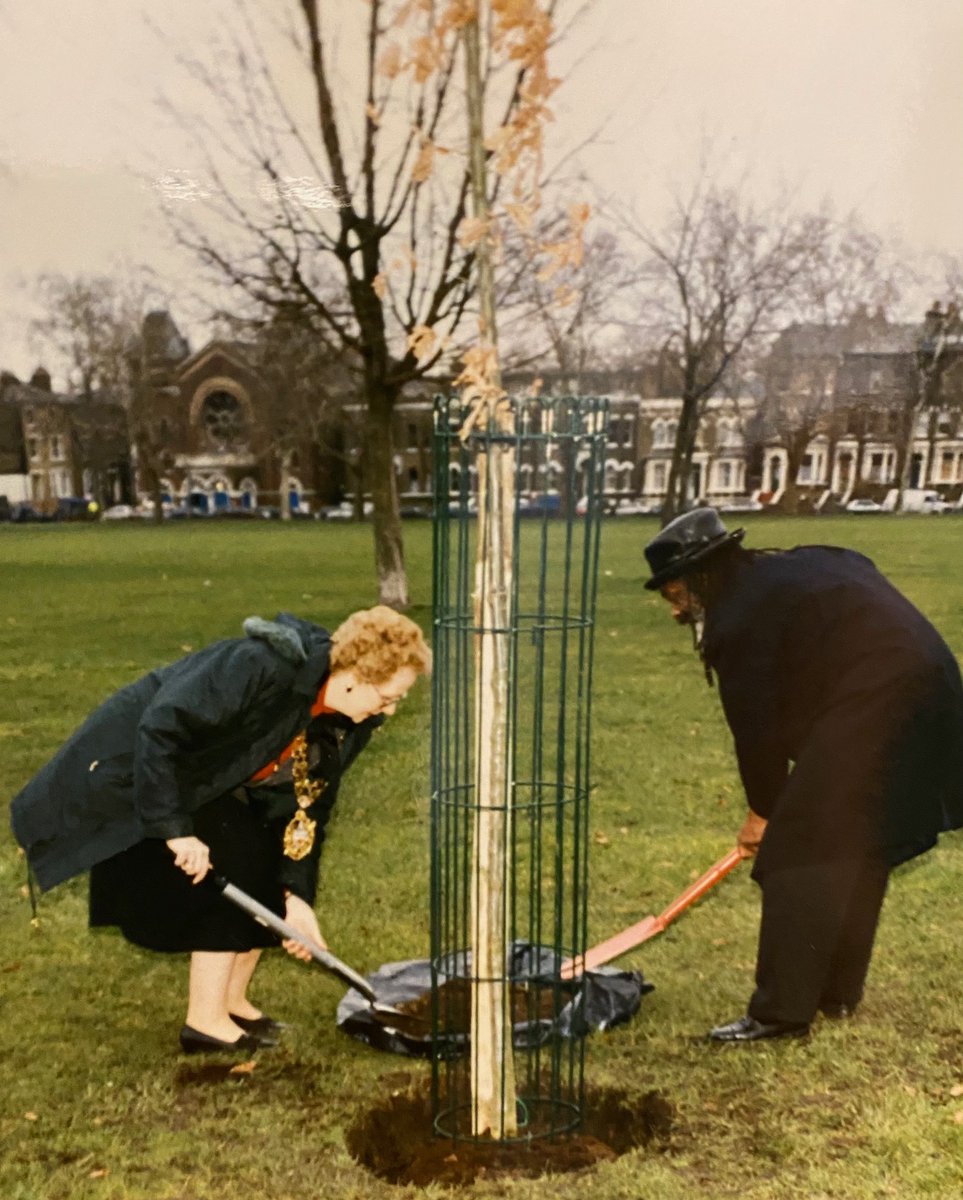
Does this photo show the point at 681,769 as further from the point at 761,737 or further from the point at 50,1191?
the point at 50,1191

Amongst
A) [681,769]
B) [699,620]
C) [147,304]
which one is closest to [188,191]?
[147,304]

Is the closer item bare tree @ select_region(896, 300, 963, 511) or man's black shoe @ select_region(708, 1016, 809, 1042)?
man's black shoe @ select_region(708, 1016, 809, 1042)

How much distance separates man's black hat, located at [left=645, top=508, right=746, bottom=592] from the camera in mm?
2873

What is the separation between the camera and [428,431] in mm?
4266

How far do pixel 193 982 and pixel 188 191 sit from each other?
2.49 m

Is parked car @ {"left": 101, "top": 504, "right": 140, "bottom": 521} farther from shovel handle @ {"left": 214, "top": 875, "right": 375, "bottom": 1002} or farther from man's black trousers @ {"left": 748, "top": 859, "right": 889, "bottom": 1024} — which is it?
man's black trousers @ {"left": 748, "top": 859, "right": 889, "bottom": 1024}

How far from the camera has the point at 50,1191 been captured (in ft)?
7.87

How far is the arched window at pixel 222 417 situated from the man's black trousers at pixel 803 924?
2712 millimetres

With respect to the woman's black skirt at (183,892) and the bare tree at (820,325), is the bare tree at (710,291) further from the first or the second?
the woman's black skirt at (183,892)

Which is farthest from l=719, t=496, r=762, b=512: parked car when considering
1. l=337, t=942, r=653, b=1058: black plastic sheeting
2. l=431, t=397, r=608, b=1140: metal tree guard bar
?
l=337, t=942, r=653, b=1058: black plastic sheeting

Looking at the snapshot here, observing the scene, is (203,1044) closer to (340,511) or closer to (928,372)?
(340,511)

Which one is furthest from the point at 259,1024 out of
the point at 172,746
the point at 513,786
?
the point at 513,786

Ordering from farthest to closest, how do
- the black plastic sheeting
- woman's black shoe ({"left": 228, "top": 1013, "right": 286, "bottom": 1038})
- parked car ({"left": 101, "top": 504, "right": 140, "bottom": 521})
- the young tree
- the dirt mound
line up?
parked car ({"left": 101, "top": 504, "right": 140, "bottom": 521}), the young tree, woman's black shoe ({"left": 228, "top": 1013, "right": 286, "bottom": 1038}), the black plastic sheeting, the dirt mound

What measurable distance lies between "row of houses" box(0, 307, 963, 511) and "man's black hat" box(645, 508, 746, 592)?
0.99m
